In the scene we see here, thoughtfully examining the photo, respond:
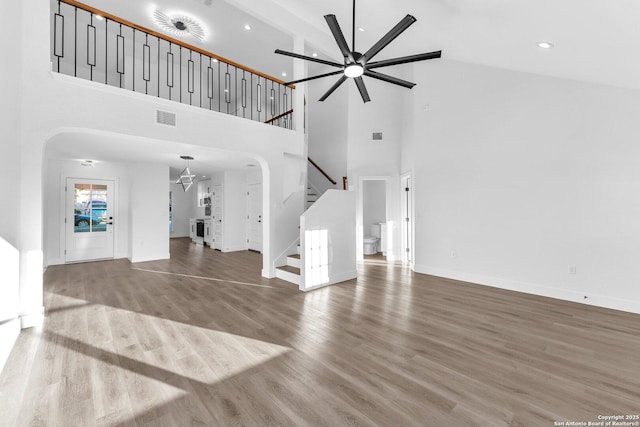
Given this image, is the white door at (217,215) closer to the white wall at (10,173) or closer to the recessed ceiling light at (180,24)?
the recessed ceiling light at (180,24)

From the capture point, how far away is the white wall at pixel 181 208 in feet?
41.0

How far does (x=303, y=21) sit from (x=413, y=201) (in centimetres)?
450

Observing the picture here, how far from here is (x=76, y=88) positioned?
347 centimetres

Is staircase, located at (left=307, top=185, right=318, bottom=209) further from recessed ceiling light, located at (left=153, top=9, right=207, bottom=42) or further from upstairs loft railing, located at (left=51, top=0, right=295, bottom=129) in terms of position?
recessed ceiling light, located at (left=153, top=9, right=207, bottom=42)

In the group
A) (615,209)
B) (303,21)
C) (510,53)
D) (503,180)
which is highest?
(303,21)

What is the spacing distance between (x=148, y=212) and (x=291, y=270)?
14.9 ft

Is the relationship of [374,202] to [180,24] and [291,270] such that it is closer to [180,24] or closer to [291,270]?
[291,270]

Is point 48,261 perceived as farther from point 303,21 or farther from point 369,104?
point 369,104

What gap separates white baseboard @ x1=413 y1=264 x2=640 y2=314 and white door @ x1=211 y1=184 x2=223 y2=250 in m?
6.28

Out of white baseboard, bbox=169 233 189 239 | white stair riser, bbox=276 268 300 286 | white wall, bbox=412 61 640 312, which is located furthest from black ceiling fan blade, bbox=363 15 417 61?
white baseboard, bbox=169 233 189 239

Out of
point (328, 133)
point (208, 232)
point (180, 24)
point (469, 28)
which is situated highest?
point (180, 24)

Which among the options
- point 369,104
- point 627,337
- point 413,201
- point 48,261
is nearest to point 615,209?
point 627,337

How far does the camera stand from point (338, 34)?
285 centimetres

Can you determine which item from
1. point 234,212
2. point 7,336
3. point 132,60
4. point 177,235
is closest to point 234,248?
point 234,212
